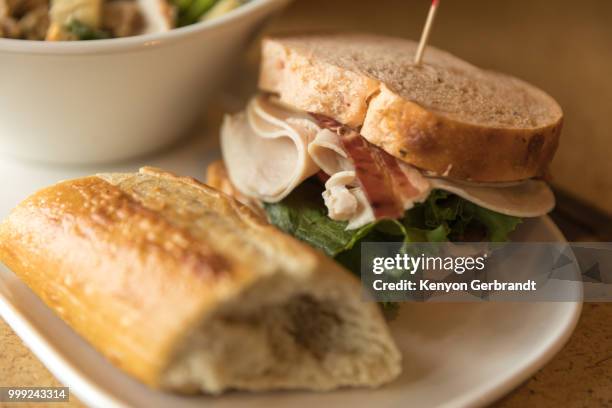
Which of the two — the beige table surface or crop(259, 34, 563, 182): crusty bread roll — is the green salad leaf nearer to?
crop(259, 34, 563, 182): crusty bread roll

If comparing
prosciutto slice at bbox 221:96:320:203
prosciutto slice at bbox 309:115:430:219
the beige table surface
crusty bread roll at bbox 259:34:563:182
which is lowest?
the beige table surface

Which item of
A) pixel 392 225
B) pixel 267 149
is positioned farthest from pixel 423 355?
pixel 267 149

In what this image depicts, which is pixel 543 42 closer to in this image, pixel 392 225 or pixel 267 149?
pixel 267 149

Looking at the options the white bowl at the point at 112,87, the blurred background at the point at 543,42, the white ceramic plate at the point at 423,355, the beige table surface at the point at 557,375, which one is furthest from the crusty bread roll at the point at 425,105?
the blurred background at the point at 543,42

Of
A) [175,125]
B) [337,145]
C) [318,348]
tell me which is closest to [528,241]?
[337,145]

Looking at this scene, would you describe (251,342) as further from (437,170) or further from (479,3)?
(479,3)

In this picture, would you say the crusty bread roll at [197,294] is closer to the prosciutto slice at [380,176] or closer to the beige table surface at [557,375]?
the beige table surface at [557,375]

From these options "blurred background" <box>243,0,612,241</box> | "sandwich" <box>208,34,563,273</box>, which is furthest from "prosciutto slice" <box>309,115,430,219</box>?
"blurred background" <box>243,0,612,241</box>
